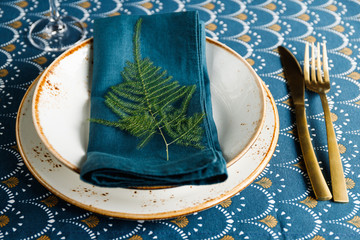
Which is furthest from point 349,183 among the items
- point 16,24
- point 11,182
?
point 16,24

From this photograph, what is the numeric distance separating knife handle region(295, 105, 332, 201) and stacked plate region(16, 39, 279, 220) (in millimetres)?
71

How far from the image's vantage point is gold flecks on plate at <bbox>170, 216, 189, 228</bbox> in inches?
27.8

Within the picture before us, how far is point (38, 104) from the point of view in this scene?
0.73 metres

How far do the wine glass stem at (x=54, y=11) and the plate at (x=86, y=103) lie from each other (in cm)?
24

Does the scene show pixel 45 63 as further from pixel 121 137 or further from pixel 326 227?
pixel 326 227

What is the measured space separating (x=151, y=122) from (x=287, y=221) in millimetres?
290

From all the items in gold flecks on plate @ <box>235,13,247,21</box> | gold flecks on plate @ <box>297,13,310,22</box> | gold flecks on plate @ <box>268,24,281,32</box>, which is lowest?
gold flecks on plate @ <box>268,24,281,32</box>

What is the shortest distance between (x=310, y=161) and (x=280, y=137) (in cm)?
9

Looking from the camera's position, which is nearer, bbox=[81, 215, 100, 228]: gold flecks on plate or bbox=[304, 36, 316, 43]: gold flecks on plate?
bbox=[81, 215, 100, 228]: gold flecks on plate

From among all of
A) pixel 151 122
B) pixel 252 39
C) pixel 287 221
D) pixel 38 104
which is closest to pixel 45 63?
pixel 38 104

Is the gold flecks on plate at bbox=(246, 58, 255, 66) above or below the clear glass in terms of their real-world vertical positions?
below

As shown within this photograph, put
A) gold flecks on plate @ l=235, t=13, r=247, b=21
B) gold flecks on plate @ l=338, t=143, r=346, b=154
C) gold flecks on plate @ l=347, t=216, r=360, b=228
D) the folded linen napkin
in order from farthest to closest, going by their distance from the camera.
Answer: gold flecks on plate @ l=235, t=13, r=247, b=21 → gold flecks on plate @ l=338, t=143, r=346, b=154 → gold flecks on plate @ l=347, t=216, r=360, b=228 → the folded linen napkin

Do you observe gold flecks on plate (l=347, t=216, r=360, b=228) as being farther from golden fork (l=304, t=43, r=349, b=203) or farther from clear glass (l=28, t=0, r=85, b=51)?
clear glass (l=28, t=0, r=85, b=51)

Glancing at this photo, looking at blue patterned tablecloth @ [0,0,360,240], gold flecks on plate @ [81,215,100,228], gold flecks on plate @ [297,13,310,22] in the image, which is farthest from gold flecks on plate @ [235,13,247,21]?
gold flecks on plate @ [81,215,100,228]
